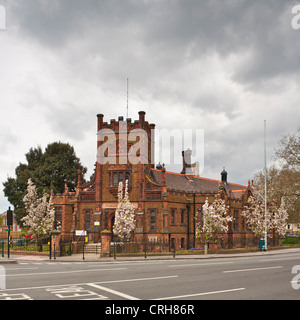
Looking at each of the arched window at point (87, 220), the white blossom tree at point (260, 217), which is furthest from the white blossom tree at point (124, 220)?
the white blossom tree at point (260, 217)

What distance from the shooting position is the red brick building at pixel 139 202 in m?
40.3

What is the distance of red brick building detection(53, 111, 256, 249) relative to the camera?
40344mm

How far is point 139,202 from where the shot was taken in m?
40.8

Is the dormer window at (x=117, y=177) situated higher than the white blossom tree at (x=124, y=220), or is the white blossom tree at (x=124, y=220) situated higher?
the dormer window at (x=117, y=177)

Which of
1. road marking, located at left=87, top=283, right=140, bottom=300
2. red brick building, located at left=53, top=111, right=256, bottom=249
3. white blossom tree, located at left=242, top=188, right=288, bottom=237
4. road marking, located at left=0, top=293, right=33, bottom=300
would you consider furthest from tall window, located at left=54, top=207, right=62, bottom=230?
road marking, located at left=0, top=293, right=33, bottom=300

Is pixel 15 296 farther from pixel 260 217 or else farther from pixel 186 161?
pixel 186 161

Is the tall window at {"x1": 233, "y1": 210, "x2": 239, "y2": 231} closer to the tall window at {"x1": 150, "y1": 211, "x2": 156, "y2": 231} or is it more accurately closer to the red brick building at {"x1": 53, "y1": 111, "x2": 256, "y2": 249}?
the red brick building at {"x1": 53, "y1": 111, "x2": 256, "y2": 249}

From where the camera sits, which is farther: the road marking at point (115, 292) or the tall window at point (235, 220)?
the tall window at point (235, 220)

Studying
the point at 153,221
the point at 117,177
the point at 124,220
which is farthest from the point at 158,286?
the point at 117,177

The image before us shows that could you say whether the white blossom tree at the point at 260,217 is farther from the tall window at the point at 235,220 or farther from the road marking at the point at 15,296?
the road marking at the point at 15,296

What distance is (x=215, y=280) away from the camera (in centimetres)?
1409

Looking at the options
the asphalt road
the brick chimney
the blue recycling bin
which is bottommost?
the blue recycling bin
